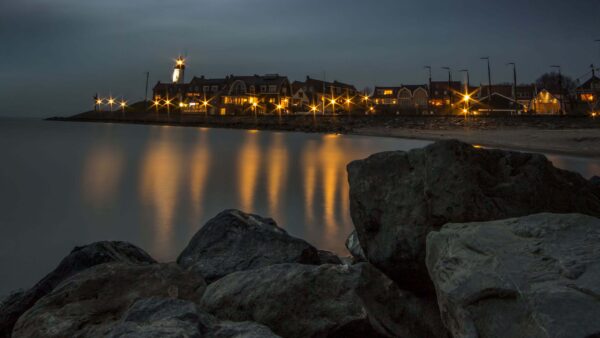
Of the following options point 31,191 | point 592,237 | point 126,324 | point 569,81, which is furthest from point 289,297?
point 569,81

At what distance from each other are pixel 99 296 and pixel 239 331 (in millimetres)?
1816

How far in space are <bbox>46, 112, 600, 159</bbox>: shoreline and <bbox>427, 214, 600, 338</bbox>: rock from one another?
3042 centimetres

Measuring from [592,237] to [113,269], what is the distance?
3.92 meters

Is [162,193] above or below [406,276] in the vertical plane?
below

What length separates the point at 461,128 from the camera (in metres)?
53.7

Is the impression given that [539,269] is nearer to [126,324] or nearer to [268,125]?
[126,324]

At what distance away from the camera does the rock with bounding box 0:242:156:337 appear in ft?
14.7

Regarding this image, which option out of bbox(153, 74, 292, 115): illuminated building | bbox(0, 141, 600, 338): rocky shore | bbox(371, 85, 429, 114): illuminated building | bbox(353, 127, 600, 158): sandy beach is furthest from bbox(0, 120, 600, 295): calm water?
bbox(371, 85, 429, 114): illuminated building

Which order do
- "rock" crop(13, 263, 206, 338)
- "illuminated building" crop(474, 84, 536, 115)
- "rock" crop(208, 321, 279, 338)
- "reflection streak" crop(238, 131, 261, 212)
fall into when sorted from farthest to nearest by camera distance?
1. "illuminated building" crop(474, 84, 536, 115)
2. "reflection streak" crop(238, 131, 261, 212)
3. "rock" crop(13, 263, 206, 338)
4. "rock" crop(208, 321, 279, 338)

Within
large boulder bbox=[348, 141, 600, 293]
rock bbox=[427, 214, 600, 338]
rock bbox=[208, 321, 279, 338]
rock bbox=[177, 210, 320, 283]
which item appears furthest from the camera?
rock bbox=[177, 210, 320, 283]

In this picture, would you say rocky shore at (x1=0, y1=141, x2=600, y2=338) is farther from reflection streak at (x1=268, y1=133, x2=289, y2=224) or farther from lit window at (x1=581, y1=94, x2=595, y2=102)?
lit window at (x1=581, y1=94, x2=595, y2=102)

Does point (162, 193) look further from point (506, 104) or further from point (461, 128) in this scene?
point (506, 104)

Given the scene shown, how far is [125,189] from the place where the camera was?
693 inches

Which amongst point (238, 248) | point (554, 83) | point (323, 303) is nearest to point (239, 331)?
point (323, 303)
